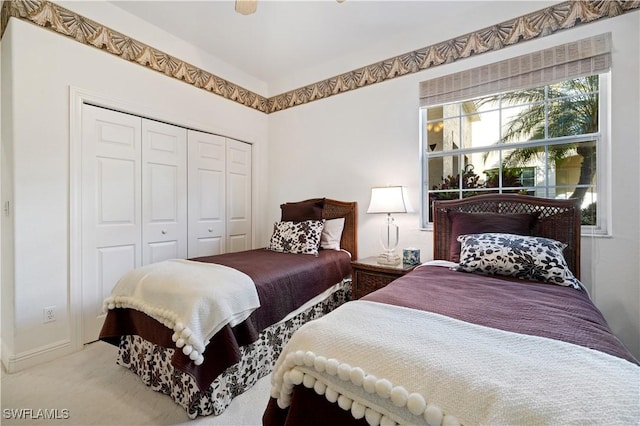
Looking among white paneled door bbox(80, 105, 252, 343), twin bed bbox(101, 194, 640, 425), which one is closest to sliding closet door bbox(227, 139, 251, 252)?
white paneled door bbox(80, 105, 252, 343)

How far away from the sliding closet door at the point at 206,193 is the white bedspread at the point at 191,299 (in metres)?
1.32

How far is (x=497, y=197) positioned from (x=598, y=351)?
1603mm

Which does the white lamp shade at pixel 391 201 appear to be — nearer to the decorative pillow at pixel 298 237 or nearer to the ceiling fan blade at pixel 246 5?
the decorative pillow at pixel 298 237

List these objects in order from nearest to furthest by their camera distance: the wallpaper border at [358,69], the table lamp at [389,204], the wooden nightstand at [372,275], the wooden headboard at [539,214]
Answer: the wooden headboard at [539,214], the wallpaper border at [358,69], the wooden nightstand at [372,275], the table lamp at [389,204]

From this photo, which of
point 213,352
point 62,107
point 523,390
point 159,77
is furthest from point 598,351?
point 159,77

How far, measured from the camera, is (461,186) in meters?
2.64

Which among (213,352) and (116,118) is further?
(116,118)

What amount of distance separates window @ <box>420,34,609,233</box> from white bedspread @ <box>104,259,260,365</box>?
6.25ft

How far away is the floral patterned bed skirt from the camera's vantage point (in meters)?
1.53

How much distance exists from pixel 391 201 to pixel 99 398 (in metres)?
2.46

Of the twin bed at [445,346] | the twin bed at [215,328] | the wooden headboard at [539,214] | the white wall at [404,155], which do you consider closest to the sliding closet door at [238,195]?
the white wall at [404,155]

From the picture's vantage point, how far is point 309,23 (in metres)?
2.68

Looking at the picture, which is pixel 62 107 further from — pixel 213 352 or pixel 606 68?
pixel 606 68

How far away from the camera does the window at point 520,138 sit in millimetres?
2109
